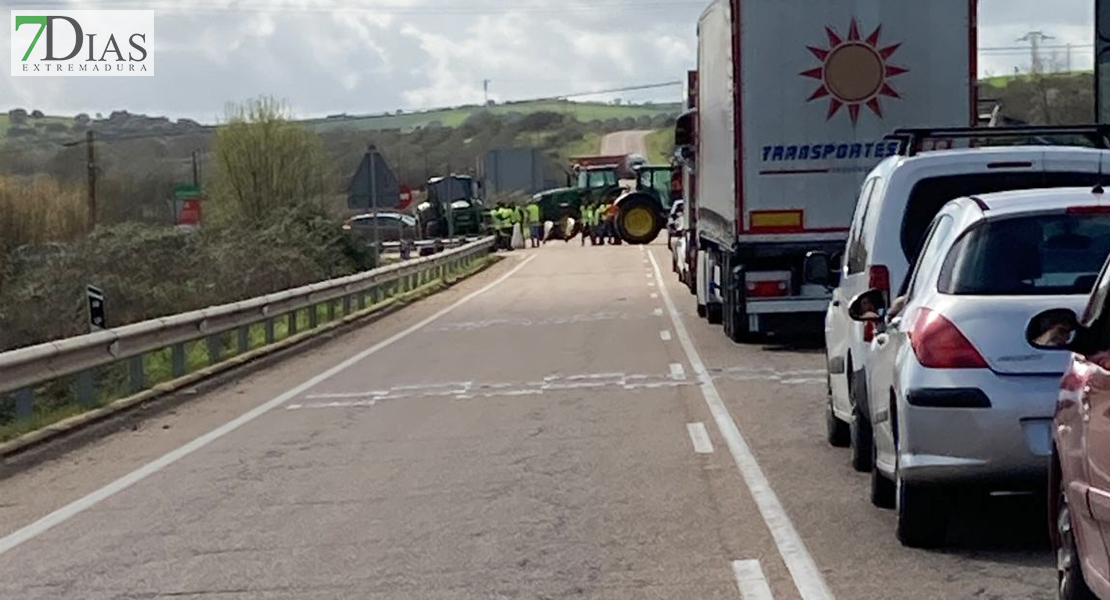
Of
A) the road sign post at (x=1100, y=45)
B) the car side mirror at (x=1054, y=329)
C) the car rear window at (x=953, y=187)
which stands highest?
the road sign post at (x=1100, y=45)

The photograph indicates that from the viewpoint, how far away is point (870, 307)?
10273mm

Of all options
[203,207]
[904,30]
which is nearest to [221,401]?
[904,30]

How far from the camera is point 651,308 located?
103ft

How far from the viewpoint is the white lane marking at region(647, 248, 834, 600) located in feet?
27.2

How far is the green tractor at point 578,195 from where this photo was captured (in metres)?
69.8

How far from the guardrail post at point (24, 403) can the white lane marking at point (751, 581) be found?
8.39 meters

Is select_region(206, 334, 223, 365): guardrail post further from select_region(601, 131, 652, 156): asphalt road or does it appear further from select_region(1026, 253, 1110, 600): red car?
select_region(601, 131, 652, 156): asphalt road

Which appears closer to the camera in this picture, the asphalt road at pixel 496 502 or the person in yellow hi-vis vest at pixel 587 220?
the asphalt road at pixel 496 502

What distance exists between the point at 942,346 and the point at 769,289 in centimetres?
1347

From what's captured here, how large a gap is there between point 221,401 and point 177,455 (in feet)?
14.1

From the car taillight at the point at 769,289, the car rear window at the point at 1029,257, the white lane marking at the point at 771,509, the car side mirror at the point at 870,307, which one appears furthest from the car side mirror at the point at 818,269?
the car taillight at the point at 769,289

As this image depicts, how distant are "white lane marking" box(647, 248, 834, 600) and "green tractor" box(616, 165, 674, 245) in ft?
126

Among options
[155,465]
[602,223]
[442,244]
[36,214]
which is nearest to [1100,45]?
[155,465]

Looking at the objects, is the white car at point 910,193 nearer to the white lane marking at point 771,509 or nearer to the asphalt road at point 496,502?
the asphalt road at point 496,502
